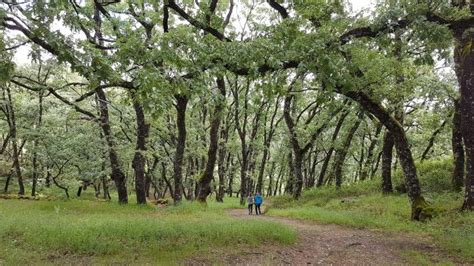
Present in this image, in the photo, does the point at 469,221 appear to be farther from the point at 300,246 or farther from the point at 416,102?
the point at 416,102

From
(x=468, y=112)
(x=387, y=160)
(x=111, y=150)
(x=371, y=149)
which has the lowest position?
(x=387, y=160)

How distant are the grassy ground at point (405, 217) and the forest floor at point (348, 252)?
0.38 metres

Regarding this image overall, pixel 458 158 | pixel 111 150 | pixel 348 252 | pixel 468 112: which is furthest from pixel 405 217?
pixel 111 150

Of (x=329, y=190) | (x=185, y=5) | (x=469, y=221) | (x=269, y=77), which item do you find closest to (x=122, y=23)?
(x=185, y=5)

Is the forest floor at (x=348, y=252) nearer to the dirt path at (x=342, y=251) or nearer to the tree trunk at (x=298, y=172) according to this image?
the dirt path at (x=342, y=251)

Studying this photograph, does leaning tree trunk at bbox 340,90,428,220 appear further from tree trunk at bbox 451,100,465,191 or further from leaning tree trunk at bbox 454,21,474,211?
tree trunk at bbox 451,100,465,191

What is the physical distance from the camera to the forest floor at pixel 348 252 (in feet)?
26.7

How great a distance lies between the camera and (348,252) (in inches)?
361

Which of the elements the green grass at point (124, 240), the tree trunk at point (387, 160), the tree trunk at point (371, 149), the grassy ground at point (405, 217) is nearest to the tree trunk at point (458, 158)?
the grassy ground at point (405, 217)

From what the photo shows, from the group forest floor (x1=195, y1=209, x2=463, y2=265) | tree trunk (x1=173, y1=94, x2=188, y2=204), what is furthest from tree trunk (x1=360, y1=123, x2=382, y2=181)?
forest floor (x1=195, y1=209, x2=463, y2=265)

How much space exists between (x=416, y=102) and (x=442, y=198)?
9.57m

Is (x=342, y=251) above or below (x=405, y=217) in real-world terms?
below

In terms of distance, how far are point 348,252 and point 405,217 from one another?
18.8 feet

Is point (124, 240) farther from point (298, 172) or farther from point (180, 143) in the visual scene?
point (298, 172)
